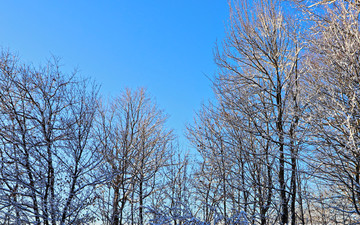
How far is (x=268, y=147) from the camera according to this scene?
23.6 ft

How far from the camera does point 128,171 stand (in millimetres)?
11469

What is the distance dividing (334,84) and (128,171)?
884 cm

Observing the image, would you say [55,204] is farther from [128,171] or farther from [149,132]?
[149,132]

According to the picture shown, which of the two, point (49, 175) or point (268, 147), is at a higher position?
point (268, 147)

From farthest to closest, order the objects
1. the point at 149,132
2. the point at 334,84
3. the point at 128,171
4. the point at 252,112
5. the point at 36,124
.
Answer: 1. the point at 149,132
2. the point at 128,171
3. the point at 36,124
4. the point at 252,112
5. the point at 334,84

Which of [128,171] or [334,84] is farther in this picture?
[128,171]

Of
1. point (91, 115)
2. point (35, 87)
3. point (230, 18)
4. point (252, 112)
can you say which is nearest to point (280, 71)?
point (252, 112)

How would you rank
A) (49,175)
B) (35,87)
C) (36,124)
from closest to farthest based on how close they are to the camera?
(49,175) → (36,124) → (35,87)

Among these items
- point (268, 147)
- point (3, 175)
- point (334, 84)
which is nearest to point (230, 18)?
point (334, 84)

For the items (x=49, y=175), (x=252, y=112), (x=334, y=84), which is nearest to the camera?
(x=334, y=84)

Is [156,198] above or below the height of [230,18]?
below

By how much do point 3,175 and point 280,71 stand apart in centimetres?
798

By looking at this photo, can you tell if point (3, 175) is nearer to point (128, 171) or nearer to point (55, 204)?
point (55, 204)

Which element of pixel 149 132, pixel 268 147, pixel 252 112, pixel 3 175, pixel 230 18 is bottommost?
pixel 3 175
